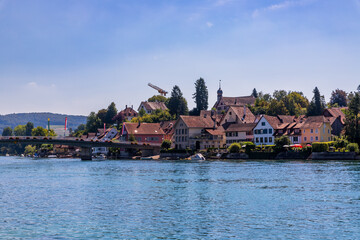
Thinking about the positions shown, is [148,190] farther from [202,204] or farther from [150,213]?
[150,213]

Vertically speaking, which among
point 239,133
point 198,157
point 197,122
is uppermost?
point 197,122

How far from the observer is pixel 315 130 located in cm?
13325

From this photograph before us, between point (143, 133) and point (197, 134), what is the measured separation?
91.1ft

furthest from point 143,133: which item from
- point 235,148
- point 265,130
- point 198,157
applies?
point 235,148

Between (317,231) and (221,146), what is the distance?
412 ft

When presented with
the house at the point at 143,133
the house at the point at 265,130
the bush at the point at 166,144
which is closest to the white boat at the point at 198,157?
the bush at the point at 166,144

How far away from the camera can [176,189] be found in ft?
174

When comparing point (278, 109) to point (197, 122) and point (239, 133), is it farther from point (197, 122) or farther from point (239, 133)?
point (197, 122)

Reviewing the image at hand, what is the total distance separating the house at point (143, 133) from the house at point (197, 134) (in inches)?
695

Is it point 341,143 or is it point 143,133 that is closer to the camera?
point 341,143

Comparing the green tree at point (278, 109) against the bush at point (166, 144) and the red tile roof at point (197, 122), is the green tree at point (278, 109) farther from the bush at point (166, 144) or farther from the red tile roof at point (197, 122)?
the bush at point (166, 144)

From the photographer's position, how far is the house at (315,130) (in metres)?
133

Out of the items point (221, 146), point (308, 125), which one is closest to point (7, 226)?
point (308, 125)

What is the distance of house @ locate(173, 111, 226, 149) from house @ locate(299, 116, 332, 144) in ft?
92.4
